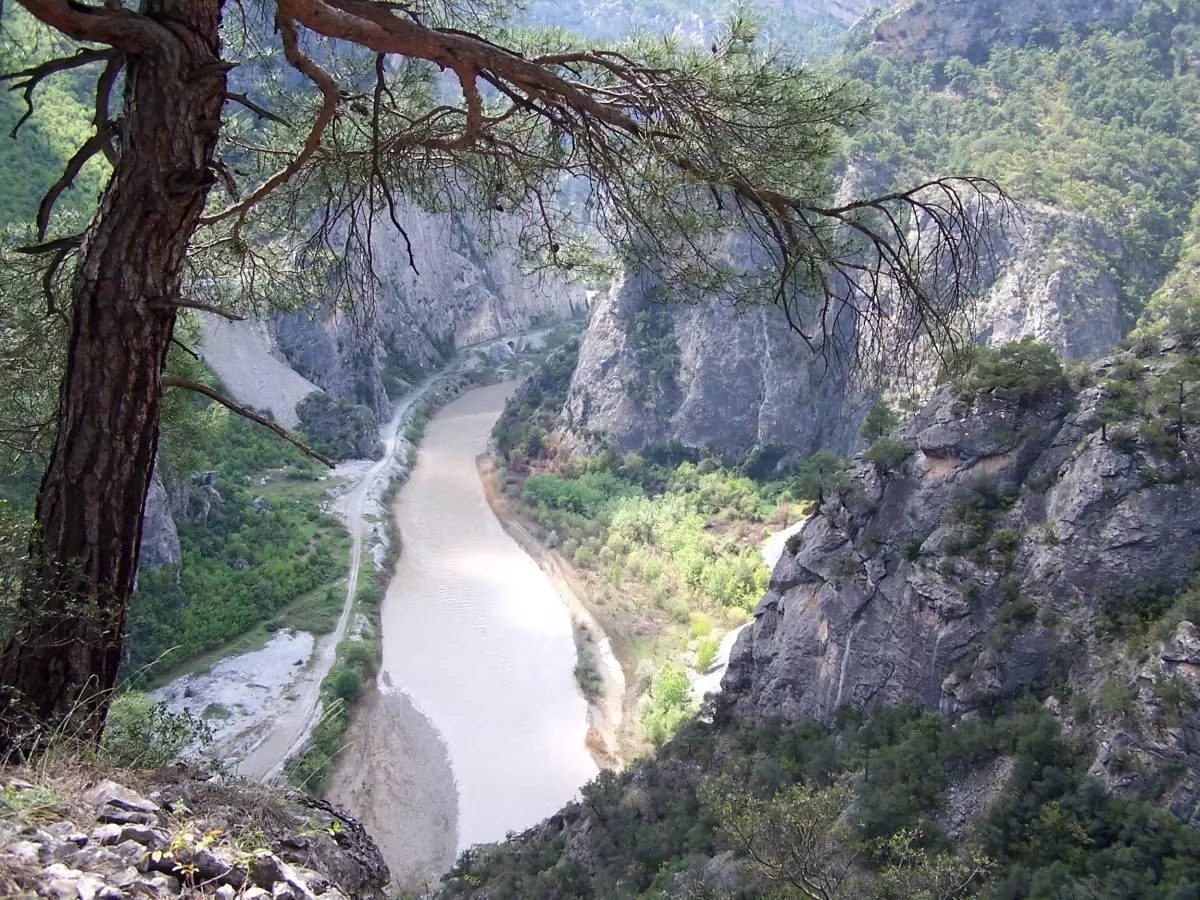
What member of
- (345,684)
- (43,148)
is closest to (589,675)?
(345,684)

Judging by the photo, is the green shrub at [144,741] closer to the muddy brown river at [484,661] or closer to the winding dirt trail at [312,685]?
the winding dirt trail at [312,685]

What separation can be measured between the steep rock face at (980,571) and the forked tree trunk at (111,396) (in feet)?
28.9

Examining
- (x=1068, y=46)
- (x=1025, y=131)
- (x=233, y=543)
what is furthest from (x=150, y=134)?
(x=1068, y=46)

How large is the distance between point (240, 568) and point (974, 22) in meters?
43.2

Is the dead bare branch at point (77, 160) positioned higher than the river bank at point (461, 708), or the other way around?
the dead bare branch at point (77, 160)

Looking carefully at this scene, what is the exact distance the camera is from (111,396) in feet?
9.38

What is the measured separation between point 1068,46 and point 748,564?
1300 inches

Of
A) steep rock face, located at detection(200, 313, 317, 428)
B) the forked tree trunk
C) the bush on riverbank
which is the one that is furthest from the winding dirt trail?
the forked tree trunk

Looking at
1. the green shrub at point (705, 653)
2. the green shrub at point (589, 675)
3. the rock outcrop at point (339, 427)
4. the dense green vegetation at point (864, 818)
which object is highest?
the rock outcrop at point (339, 427)

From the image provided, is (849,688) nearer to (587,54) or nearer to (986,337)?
(587,54)

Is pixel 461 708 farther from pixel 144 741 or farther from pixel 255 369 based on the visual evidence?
pixel 255 369

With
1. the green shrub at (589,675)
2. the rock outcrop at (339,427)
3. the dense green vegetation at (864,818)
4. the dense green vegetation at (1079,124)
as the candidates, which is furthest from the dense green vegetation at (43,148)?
the dense green vegetation at (1079,124)

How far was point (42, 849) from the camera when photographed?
205cm

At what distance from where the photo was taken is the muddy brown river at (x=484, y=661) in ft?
47.6
